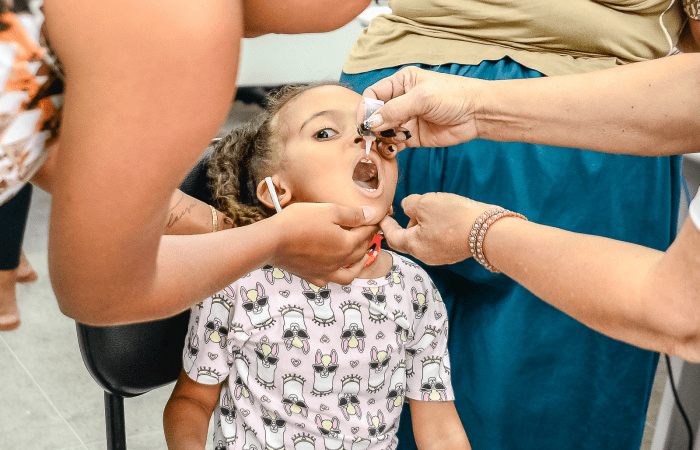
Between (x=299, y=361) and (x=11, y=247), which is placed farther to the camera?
(x=11, y=247)

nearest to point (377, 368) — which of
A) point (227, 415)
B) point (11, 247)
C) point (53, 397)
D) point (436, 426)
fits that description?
point (436, 426)

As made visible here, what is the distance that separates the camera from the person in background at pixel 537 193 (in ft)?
3.95

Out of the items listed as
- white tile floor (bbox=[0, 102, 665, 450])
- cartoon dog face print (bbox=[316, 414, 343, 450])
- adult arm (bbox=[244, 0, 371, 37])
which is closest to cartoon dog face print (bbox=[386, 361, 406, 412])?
cartoon dog face print (bbox=[316, 414, 343, 450])

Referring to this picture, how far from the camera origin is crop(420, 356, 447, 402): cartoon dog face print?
1.20 metres

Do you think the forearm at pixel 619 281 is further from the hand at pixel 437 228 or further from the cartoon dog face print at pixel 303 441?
the cartoon dog face print at pixel 303 441

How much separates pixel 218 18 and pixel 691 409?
61.2 inches

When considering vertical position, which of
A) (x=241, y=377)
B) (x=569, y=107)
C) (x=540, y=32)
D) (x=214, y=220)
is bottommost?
A: (x=241, y=377)

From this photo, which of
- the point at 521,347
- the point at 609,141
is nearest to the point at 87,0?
the point at 609,141

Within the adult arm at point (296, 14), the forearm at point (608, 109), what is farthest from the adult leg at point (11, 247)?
the adult arm at point (296, 14)

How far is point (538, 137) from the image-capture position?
3.75 feet

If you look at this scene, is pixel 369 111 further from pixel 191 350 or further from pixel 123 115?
pixel 123 115

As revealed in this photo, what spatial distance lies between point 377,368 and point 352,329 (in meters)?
0.08

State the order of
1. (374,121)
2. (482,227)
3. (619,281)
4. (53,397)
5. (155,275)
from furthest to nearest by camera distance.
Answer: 1. (53,397)
2. (374,121)
3. (482,227)
4. (619,281)
5. (155,275)

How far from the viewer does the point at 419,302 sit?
123 cm
